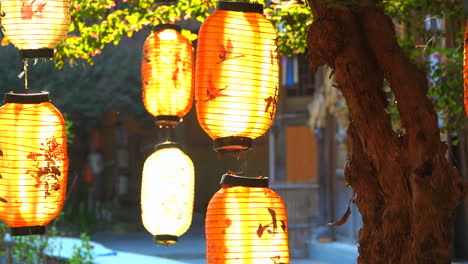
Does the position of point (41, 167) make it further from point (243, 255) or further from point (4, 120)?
point (243, 255)

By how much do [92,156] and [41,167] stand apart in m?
16.0

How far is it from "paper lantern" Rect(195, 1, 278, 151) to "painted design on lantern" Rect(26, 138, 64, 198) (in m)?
1.09

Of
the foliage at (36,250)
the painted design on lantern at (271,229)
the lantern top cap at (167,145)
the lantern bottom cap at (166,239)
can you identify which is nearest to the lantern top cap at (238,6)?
the painted design on lantern at (271,229)

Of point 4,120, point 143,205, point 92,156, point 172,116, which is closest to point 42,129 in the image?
point 4,120

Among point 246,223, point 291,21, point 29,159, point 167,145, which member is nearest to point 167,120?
point 167,145

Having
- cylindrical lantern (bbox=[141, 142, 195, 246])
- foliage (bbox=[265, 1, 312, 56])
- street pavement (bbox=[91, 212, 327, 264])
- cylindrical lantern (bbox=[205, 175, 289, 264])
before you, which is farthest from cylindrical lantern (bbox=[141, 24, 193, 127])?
street pavement (bbox=[91, 212, 327, 264])

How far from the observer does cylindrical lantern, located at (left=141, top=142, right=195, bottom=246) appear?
253 inches

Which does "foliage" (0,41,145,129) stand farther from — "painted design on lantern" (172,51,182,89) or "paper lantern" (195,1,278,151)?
"paper lantern" (195,1,278,151)

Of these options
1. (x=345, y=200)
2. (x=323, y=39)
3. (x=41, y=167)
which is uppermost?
(x=323, y=39)

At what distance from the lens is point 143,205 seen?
21.7 feet

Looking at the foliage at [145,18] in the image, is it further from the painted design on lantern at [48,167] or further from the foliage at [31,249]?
the foliage at [31,249]

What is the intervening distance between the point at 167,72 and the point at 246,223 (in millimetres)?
1915

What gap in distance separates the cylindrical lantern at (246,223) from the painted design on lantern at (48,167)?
1.15m

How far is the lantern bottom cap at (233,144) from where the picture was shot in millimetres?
4508
